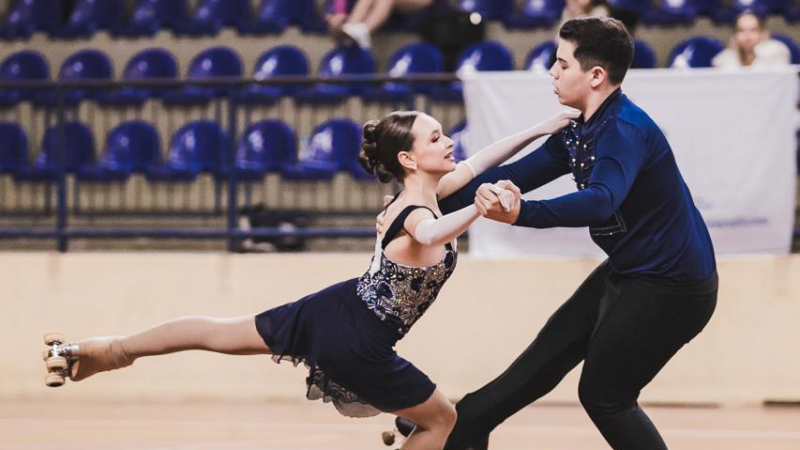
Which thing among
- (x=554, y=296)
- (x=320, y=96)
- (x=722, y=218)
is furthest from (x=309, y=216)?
(x=722, y=218)

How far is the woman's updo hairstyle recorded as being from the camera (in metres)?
4.05

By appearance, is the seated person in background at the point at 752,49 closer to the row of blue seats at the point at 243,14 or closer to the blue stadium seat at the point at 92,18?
the row of blue seats at the point at 243,14

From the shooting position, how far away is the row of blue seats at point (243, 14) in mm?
8984

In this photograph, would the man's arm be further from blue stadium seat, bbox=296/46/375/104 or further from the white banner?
blue stadium seat, bbox=296/46/375/104

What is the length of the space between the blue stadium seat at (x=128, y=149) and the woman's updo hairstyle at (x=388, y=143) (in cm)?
468

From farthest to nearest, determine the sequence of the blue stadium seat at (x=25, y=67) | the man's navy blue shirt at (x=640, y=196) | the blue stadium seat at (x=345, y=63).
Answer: the blue stadium seat at (x=25, y=67), the blue stadium seat at (x=345, y=63), the man's navy blue shirt at (x=640, y=196)

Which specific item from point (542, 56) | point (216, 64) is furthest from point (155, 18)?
point (542, 56)

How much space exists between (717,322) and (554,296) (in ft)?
3.17

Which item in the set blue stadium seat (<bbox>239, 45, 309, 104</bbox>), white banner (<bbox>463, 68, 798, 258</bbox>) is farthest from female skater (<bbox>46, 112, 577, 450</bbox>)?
blue stadium seat (<bbox>239, 45, 309, 104</bbox>)

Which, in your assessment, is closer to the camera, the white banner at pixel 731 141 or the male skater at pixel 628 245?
the male skater at pixel 628 245

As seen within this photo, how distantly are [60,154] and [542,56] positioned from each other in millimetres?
3403

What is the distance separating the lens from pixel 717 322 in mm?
7035

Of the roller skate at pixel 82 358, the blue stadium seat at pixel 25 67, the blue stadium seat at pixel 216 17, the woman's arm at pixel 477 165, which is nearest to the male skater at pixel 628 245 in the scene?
the woman's arm at pixel 477 165

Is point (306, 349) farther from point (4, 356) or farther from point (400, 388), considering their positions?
point (4, 356)
